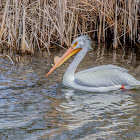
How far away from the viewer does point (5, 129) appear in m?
3.94

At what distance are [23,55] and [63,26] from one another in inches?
47.8

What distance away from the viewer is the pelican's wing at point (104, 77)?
19.2ft

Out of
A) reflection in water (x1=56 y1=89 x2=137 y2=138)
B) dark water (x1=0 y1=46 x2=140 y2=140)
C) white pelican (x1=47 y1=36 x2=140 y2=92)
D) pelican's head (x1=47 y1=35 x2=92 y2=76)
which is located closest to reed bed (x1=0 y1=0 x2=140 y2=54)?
dark water (x1=0 y1=46 x2=140 y2=140)

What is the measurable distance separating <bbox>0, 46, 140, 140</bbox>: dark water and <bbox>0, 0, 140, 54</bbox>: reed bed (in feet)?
4.03

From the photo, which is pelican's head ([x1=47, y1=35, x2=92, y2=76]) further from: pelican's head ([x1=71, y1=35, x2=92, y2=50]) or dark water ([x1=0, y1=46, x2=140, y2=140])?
dark water ([x1=0, y1=46, x2=140, y2=140])

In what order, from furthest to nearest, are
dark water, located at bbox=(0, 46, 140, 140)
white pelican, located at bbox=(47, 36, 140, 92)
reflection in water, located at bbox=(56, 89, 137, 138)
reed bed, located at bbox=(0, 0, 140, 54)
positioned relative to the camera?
reed bed, located at bbox=(0, 0, 140, 54) < white pelican, located at bbox=(47, 36, 140, 92) < reflection in water, located at bbox=(56, 89, 137, 138) < dark water, located at bbox=(0, 46, 140, 140)

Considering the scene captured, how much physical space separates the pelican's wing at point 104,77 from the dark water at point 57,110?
0.19 m

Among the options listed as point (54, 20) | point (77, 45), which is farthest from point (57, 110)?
point (54, 20)

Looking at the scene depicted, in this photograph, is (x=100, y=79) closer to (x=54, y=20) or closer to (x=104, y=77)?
(x=104, y=77)

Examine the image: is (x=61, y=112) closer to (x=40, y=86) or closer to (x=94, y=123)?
(x=94, y=123)

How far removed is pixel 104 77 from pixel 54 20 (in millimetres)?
3305

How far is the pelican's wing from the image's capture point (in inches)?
230

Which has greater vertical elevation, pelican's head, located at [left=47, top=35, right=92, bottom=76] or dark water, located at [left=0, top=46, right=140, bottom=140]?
pelican's head, located at [left=47, top=35, right=92, bottom=76]

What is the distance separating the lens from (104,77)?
5.93 meters
